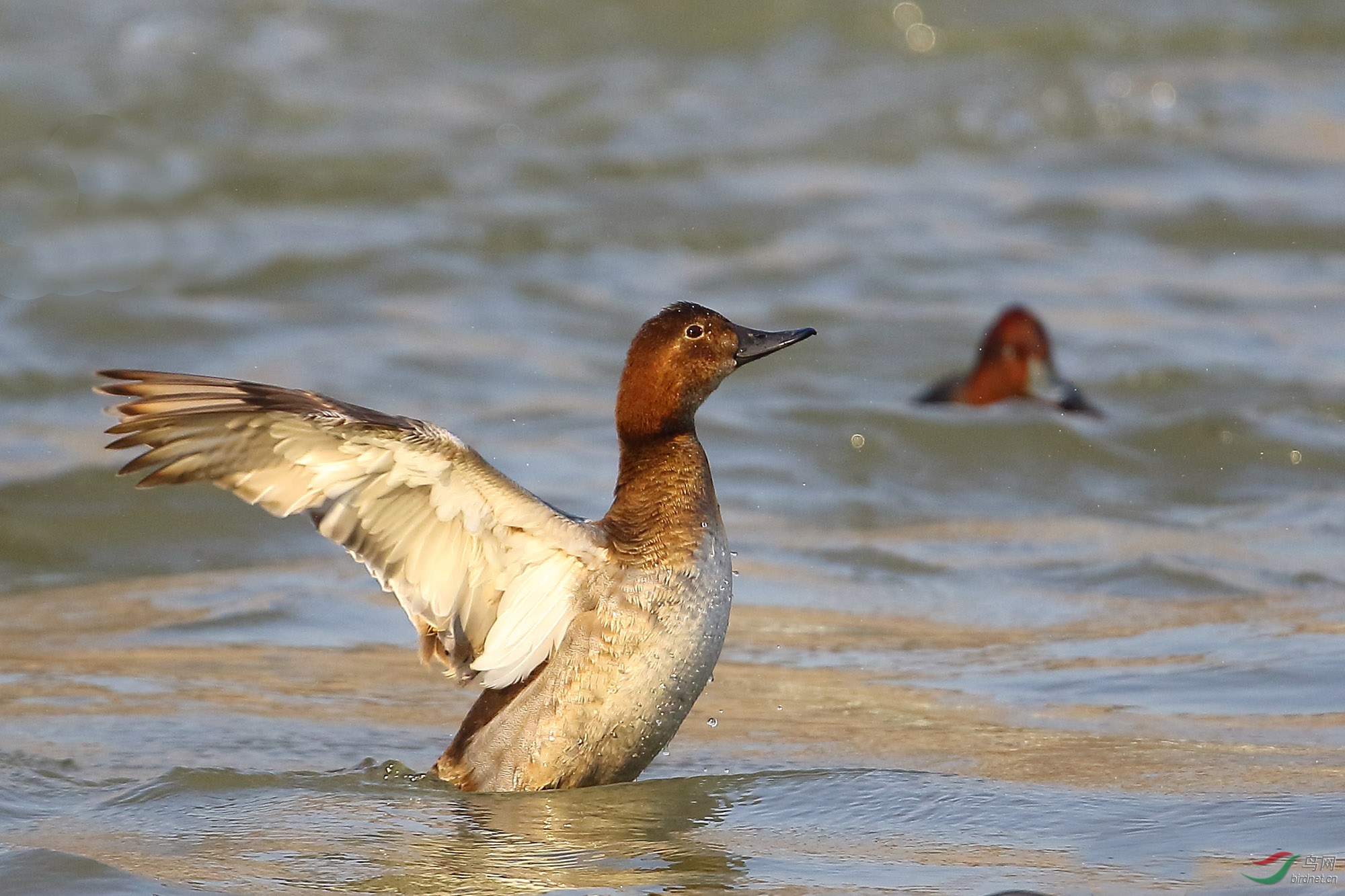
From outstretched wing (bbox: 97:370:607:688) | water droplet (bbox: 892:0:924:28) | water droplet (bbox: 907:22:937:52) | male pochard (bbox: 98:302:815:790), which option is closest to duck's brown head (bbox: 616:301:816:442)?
male pochard (bbox: 98:302:815:790)

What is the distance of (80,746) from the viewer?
18.8 ft

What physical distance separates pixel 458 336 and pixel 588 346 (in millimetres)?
847

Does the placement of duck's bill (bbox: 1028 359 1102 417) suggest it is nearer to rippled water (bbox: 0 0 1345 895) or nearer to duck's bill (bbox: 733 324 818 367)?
rippled water (bbox: 0 0 1345 895)

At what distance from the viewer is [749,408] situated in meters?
11.2

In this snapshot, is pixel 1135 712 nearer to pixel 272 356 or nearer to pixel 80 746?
pixel 80 746

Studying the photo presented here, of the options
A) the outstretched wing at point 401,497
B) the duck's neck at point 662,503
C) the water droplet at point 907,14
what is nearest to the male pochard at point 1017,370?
the duck's neck at point 662,503

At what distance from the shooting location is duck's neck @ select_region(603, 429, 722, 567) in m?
5.08

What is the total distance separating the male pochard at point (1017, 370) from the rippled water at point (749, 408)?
0.25 m

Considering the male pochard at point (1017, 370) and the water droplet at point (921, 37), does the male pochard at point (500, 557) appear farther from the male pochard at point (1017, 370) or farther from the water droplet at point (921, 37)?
the water droplet at point (921, 37)

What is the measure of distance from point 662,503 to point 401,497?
0.69m

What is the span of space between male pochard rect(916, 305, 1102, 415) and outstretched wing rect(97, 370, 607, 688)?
6210mm

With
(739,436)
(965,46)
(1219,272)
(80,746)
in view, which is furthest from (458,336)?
(965,46)

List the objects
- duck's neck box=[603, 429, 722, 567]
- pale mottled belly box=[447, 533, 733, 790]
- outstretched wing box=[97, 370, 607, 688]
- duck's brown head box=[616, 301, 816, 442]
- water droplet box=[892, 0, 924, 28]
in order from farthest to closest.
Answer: water droplet box=[892, 0, 924, 28], duck's brown head box=[616, 301, 816, 442], duck's neck box=[603, 429, 722, 567], pale mottled belly box=[447, 533, 733, 790], outstretched wing box=[97, 370, 607, 688]

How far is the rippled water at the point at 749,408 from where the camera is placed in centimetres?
498
